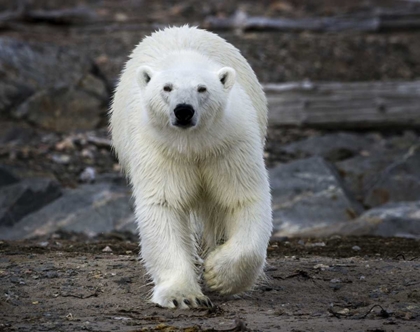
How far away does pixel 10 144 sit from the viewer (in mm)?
10867

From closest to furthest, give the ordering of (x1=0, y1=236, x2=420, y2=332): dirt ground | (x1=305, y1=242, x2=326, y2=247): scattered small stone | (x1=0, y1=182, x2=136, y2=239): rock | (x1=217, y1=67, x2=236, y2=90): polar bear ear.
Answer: (x1=0, y1=236, x2=420, y2=332): dirt ground
(x1=217, y1=67, x2=236, y2=90): polar bear ear
(x1=305, y1=242, x2=326, y2=247): scattered small stone
(x1=0, y1=182, x2=136, y2=239): rock

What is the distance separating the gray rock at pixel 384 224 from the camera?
26.3 feet

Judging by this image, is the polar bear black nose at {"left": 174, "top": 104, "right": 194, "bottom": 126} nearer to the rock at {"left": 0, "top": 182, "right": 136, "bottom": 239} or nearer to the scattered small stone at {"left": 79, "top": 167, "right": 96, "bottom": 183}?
the rock at {"left": 0, "top": 182, "right": 136, "bottom": 239}

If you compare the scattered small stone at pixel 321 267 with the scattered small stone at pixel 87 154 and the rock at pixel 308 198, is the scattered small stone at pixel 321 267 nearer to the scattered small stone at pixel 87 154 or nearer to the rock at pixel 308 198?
the rock at pixel 308 198

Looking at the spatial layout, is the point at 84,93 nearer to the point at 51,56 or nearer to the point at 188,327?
the point at 51,56

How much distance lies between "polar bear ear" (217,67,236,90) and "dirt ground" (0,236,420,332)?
1218 millimetres

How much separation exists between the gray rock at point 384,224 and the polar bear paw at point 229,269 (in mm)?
3053

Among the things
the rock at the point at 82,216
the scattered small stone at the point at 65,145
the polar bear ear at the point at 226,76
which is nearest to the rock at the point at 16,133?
the scattered small stone at the point at 65,145

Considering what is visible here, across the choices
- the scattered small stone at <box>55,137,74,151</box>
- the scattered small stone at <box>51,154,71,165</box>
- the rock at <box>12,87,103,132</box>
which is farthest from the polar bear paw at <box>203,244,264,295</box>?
the rock at <box>12,87,103,132</box>

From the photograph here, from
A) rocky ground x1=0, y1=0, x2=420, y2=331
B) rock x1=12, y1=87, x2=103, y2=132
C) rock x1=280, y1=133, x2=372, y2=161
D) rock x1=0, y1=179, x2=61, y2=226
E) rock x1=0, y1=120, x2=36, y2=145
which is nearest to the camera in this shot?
rocky ground x1=0, y1=0, x2=420, y2=331

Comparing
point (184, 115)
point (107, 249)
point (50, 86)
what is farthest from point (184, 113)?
point (50, 86)

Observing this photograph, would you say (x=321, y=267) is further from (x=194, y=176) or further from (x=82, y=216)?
(x=82, y=216)

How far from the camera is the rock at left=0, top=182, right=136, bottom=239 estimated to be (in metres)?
8.23

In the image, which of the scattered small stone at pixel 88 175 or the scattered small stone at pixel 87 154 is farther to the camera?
the scattered small stone at pixel 87 154
